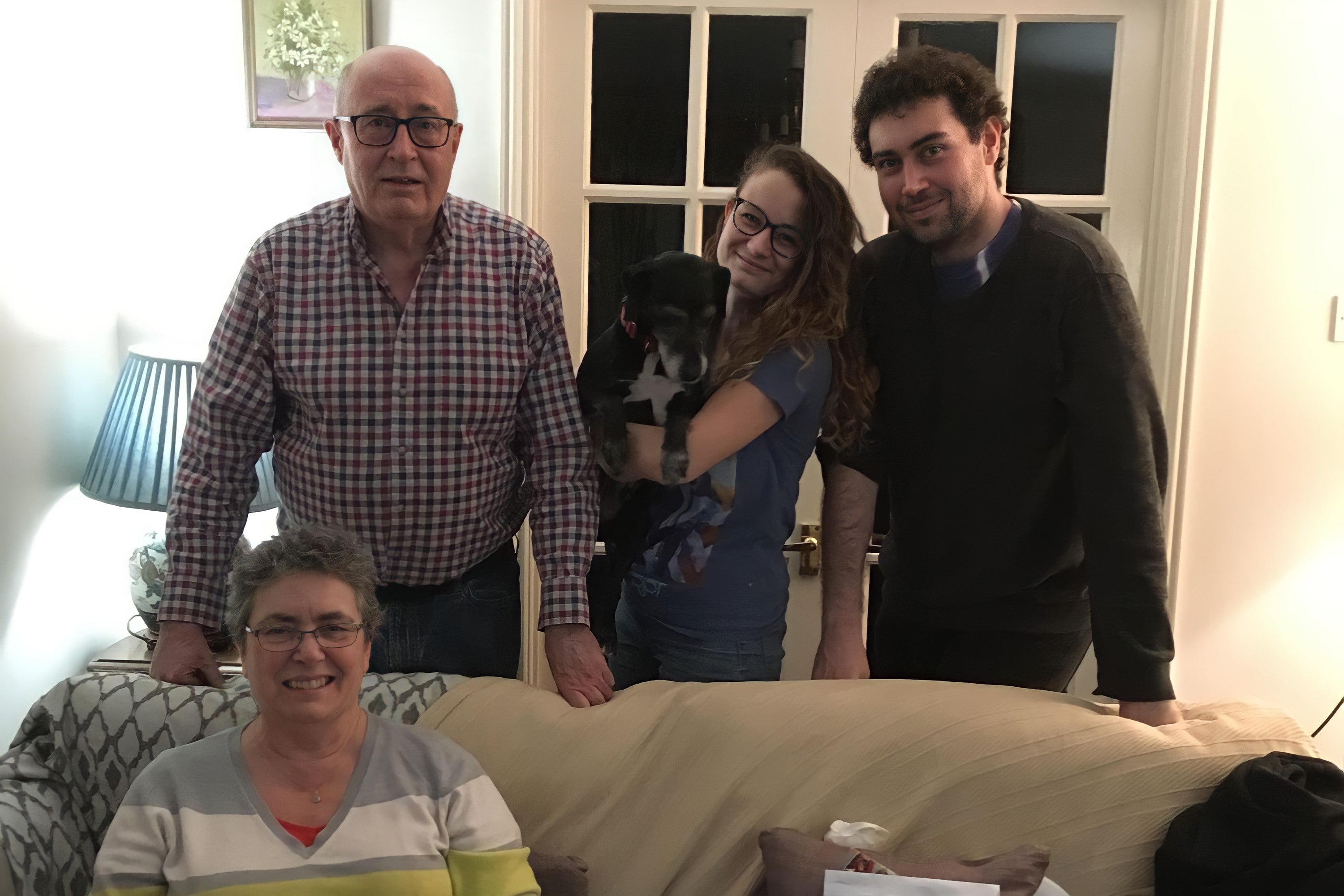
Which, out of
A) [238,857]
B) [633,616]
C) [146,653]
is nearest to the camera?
[238,857]

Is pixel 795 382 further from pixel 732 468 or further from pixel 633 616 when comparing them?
pixel 633 616

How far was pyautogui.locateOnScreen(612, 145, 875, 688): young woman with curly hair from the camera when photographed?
1.52 metres

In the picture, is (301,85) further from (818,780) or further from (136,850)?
(818,780)

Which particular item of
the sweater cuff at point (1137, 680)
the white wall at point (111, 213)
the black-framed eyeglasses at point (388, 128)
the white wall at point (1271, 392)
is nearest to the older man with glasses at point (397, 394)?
the black-framed eyeglasses at point (388, 128)

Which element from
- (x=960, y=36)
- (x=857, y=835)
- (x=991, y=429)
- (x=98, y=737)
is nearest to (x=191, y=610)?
(x=98, y=737)

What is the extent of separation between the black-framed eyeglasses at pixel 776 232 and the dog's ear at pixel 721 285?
7cm

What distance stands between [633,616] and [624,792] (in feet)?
1.00

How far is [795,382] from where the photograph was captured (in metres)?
1.52

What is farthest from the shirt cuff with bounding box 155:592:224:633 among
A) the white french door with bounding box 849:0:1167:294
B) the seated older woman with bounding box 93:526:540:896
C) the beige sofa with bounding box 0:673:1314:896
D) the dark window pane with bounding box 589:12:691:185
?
the white french door with bounding box 849:0:1167:294

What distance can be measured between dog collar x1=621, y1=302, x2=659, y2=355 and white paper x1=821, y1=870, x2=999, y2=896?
80 centimetres

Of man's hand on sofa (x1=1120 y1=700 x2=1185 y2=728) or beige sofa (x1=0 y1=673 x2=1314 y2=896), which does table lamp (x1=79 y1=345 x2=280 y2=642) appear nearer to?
beige sofa (x1=0 y1=673 x2=1314 y2=896)

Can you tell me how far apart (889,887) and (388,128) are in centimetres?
130

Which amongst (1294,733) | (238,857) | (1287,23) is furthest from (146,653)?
(1287,23)

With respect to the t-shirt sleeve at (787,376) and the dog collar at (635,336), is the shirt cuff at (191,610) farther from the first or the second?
the t-shirt sleeve at (787,376)
